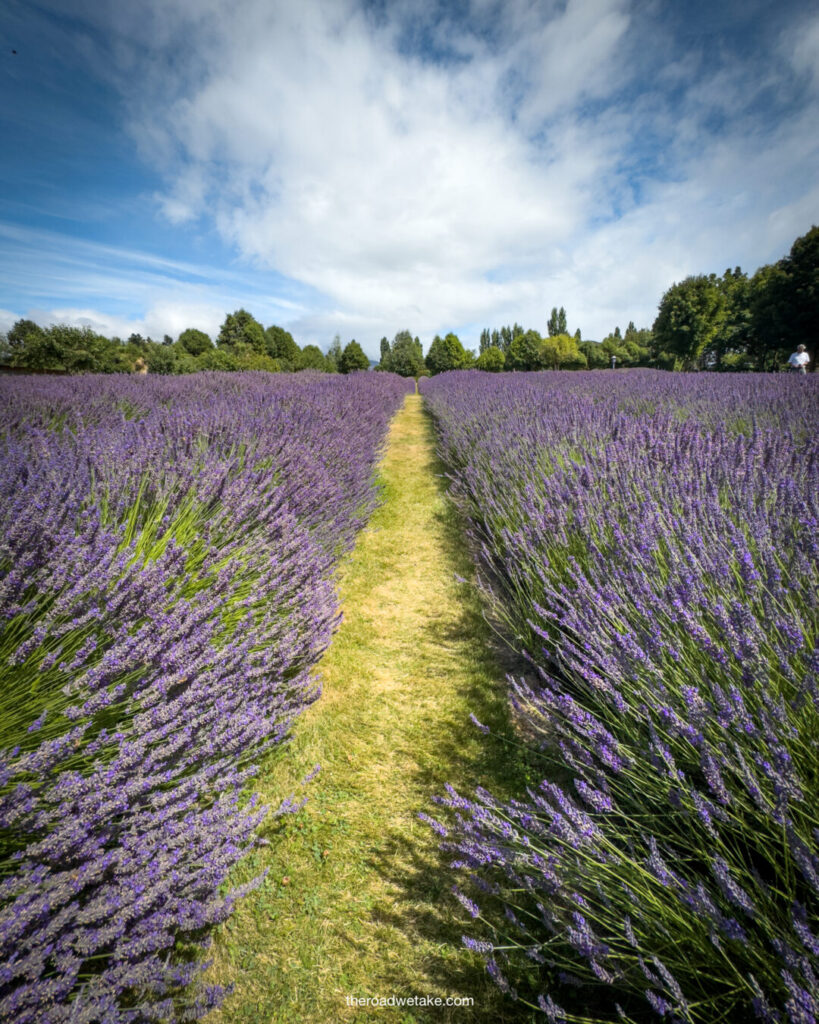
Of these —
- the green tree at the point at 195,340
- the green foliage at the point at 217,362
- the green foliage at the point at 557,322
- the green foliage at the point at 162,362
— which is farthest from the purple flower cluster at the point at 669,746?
the green foliage at the point at 557,322

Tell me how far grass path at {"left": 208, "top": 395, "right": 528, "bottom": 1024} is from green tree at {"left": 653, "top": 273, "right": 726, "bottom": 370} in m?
30.9

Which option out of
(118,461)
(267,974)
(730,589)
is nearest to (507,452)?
(730,589)

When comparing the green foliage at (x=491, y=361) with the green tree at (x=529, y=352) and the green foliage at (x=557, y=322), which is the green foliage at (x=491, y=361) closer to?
the green tree at (x=529, y=352)

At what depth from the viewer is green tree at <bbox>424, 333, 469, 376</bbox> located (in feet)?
121

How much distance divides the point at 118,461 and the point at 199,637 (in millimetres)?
1355

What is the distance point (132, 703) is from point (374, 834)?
0.99m

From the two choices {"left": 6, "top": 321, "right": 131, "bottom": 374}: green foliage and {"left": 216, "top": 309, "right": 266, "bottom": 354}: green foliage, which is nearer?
{"left": 6, "top": 321, "right": 131, "bottom": 374}: green foliage

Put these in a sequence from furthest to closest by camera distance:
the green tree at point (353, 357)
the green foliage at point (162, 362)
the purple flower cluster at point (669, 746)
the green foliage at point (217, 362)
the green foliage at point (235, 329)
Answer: the green foliage at point (235, 329) < the green tree at point (353, 357) < the green foliage at point (217, 362) < the green foliage at point (162, 362) < the purple flower cluster at point (669, 746)

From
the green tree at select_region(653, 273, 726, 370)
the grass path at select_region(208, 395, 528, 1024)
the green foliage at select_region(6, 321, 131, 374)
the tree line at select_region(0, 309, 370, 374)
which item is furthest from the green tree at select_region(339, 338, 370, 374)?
the grass path at select_region(208, 395, 528, 1024)

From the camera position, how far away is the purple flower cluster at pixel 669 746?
0.81 metres

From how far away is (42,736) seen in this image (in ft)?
3.40

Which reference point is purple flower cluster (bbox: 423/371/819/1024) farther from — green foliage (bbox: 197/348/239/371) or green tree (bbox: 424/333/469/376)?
green tree (bbox: 424/333/469/376)

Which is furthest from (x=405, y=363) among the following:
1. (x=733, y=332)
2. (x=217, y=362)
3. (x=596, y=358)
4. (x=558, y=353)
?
(x=733, y=332)

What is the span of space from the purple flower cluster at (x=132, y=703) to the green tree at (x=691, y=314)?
1245 inches
